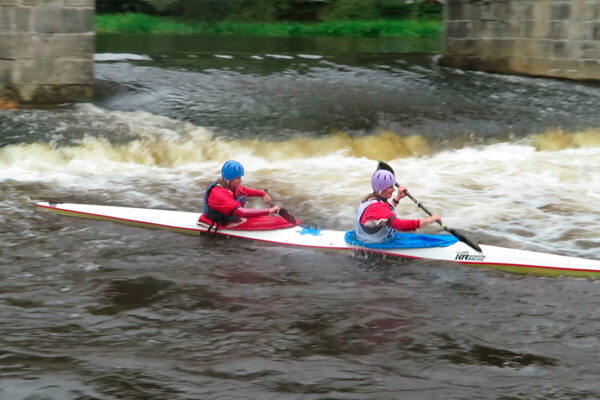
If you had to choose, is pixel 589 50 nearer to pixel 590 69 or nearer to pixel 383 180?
pixel 590 69

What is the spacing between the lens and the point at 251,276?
682 centimetres

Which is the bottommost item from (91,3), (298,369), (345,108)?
(298,369)

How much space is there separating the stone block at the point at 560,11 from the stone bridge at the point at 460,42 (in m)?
0.02

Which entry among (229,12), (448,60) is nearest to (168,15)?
(229,12)

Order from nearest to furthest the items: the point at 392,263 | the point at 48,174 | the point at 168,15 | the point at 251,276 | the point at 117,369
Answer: the point at 117,369 → the point at 251,276 → the point at 392,263 → the point at 48,174 → the point at 168,15

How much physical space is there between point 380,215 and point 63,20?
6.28m

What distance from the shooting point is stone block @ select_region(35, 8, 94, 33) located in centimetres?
1135

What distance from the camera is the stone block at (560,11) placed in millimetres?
14703

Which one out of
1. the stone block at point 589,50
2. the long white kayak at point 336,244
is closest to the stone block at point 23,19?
the long white kayak at point 336,244

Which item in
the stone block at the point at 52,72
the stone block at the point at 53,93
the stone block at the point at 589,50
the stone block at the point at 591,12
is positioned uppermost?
the stone block at the point at 591,12

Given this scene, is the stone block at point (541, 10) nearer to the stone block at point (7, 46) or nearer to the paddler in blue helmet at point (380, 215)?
the stone block at point (7, 46)

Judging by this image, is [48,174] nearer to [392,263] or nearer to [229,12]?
[392,263]

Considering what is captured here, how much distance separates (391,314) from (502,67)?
1095cm

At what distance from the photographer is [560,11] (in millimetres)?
14812
